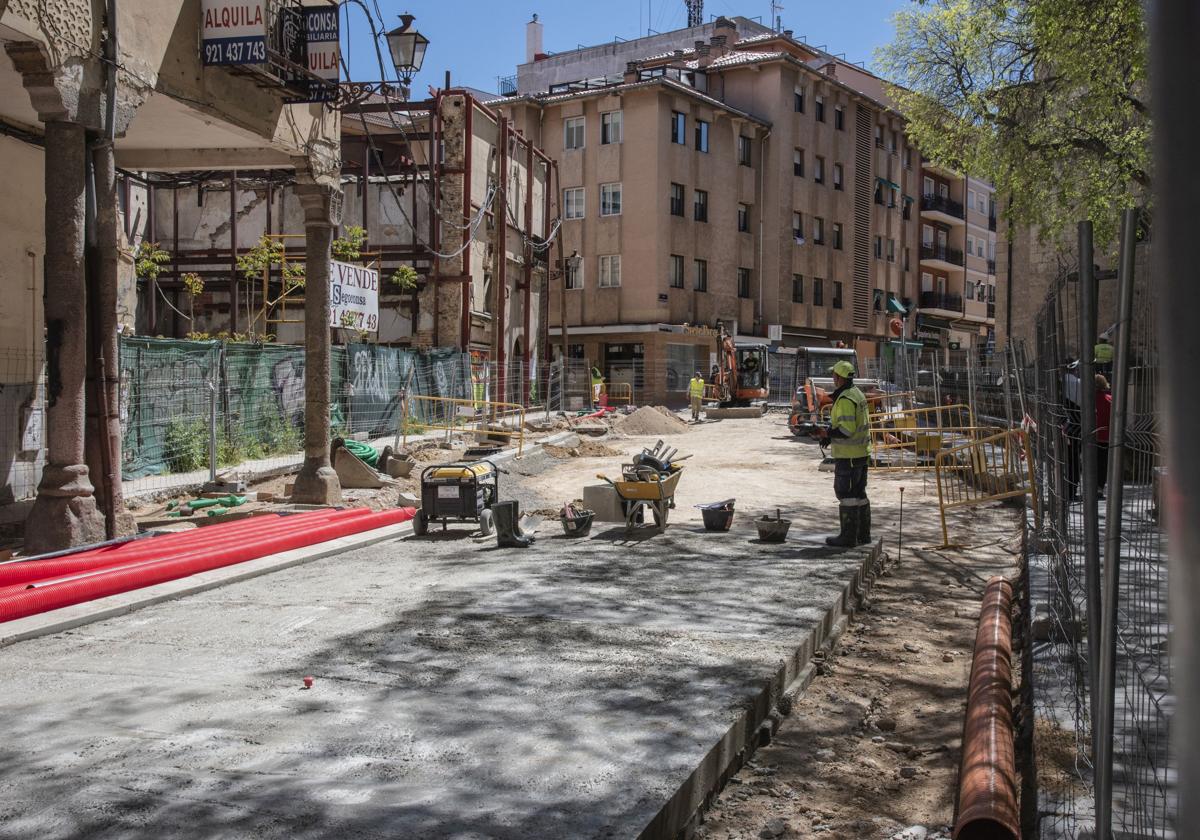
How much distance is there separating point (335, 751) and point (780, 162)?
4790 centimetres

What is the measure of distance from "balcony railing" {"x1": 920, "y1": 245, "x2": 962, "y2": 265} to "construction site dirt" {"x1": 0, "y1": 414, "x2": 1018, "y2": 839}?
57341mm

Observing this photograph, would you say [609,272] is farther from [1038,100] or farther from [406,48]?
[406,48]

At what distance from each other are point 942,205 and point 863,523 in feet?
190

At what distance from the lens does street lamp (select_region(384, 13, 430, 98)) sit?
560 inches

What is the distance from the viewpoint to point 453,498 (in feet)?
37.2

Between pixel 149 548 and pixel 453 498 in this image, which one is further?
pixel 453 498

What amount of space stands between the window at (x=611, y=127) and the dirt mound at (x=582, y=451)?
75.5 ft

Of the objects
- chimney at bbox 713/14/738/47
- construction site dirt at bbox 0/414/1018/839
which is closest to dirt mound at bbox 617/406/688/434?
construction site dirt at bbox 0/414/1018/839

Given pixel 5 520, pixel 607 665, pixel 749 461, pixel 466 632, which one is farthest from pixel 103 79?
pixel 749 461

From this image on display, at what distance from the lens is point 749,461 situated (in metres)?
22.3

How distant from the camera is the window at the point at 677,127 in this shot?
45000mm

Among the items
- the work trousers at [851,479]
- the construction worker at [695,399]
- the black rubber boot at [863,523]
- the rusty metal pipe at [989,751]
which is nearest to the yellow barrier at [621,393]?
the construction worker at [695,399]

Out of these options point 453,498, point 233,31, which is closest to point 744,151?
point 233,31

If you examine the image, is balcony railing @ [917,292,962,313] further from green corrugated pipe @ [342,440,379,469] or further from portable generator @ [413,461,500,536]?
portable generator @ [413,461,500,536]
